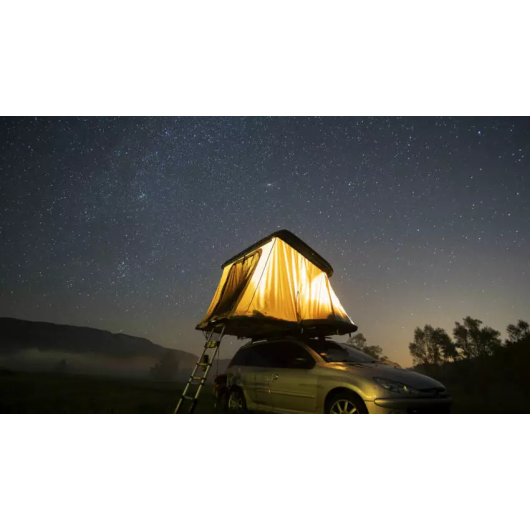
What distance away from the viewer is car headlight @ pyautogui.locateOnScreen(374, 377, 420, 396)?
2.87 meters

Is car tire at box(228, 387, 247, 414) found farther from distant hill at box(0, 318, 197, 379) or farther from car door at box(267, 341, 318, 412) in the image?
distant hill at box(0, 318, 197, 379)

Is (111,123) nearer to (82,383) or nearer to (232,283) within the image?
(232,283)

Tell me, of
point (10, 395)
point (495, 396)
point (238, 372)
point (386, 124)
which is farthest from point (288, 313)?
point (10, 395)

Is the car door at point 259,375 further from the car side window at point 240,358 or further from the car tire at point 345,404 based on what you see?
the car tire at point 345,404

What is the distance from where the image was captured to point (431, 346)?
577 centimetres

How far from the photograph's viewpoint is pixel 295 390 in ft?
11.4

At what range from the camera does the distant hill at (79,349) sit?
530 cm

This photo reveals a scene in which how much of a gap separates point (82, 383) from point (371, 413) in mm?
4614

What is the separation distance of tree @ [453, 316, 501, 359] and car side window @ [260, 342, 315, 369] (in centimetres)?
328

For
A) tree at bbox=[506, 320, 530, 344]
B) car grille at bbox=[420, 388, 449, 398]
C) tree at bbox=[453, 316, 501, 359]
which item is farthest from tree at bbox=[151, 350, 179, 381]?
tree at bbox=[506, 320, 530, 344]

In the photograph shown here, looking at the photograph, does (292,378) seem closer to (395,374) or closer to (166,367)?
(395,374)

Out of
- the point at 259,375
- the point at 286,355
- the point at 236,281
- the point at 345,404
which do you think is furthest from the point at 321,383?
the point at 236,281

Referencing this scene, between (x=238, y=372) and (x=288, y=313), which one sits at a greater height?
(x=288, y=313)

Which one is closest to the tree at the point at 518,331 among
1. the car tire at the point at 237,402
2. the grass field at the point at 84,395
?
the car tire at the point at 237,402
